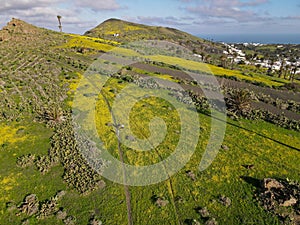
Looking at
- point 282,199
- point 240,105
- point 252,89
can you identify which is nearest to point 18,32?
point 252,89

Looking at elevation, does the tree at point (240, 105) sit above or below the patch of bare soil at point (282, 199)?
above

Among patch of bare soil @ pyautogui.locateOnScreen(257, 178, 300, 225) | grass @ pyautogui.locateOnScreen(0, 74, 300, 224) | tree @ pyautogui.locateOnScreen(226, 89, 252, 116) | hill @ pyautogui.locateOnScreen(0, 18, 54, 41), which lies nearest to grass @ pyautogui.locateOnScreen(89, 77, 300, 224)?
grass @ pyautogui.locateOnScreen(0, 74, 300, 224)

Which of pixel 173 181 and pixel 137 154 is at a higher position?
pixel 137 154

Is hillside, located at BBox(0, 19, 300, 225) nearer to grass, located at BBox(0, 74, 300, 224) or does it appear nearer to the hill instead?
grass, located at BBox(0, 74, 300, 224)

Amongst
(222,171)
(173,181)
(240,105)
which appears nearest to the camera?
(173,181)

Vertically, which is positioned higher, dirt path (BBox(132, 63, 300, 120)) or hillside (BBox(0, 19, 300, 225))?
dirt path (BBox(132, 63, 300, 120))

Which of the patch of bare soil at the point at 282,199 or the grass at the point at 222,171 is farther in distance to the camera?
the grass at the point at 222,171

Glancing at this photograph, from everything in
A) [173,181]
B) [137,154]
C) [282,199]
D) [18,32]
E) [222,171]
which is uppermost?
[18,32]

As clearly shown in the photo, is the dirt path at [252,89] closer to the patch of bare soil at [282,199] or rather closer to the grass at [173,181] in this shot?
the grass at [173,181]

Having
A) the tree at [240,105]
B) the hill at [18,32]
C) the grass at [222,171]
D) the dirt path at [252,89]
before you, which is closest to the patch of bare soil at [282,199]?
the grass at [222,171]

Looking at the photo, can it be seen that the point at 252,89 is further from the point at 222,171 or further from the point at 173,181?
the point at 173,181

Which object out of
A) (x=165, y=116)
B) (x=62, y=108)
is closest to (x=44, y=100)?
(x=62, y=108)

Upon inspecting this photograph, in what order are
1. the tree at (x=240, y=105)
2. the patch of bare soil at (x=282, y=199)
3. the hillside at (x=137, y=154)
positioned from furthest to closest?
the tree at (x=240, y=105)
the hillside at (x=137, y=154)
the patch of bare soil at (x=282, y=199)
